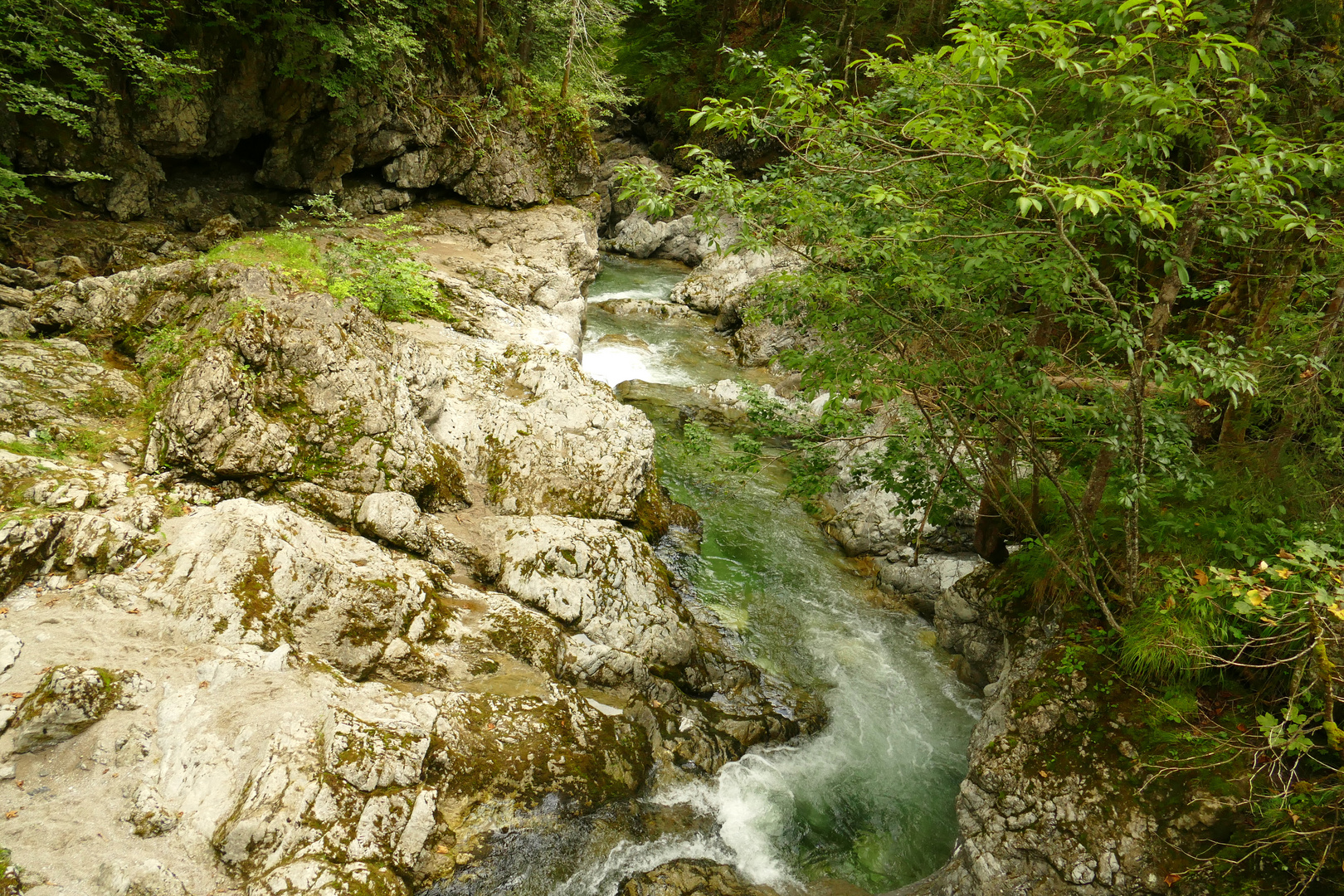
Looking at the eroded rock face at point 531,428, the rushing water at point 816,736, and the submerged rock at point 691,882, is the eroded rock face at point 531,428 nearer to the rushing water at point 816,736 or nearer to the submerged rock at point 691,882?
the rushing water at point 816,736

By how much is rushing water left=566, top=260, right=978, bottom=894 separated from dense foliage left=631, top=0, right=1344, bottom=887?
293cm

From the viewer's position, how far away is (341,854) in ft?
15.5

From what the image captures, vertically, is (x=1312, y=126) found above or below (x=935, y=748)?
above

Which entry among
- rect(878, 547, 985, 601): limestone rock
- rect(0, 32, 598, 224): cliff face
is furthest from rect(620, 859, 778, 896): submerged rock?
rect(0, 32, 598, 224): cliff face

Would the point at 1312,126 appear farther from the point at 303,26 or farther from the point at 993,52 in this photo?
the point at 303,26

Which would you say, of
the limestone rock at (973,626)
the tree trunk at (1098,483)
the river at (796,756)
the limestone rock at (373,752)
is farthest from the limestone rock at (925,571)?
the limestone rock at (373,752)

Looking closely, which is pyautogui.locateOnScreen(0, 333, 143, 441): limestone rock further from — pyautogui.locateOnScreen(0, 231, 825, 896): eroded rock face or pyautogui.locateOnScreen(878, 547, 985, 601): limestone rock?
pyautogui.locateOnScreen(878, 547, 985, 601): limestone rock

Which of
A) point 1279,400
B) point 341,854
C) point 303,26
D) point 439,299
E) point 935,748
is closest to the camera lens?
point 341,854

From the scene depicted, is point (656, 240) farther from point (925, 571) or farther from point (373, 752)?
point (373, 752)

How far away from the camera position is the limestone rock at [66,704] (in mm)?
4367

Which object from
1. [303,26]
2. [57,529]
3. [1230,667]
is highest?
[303,26]

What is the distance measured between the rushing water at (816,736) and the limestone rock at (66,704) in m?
3.91

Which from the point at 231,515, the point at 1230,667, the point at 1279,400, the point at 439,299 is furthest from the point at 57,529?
the point at 1279,400

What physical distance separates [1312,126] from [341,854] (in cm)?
975
